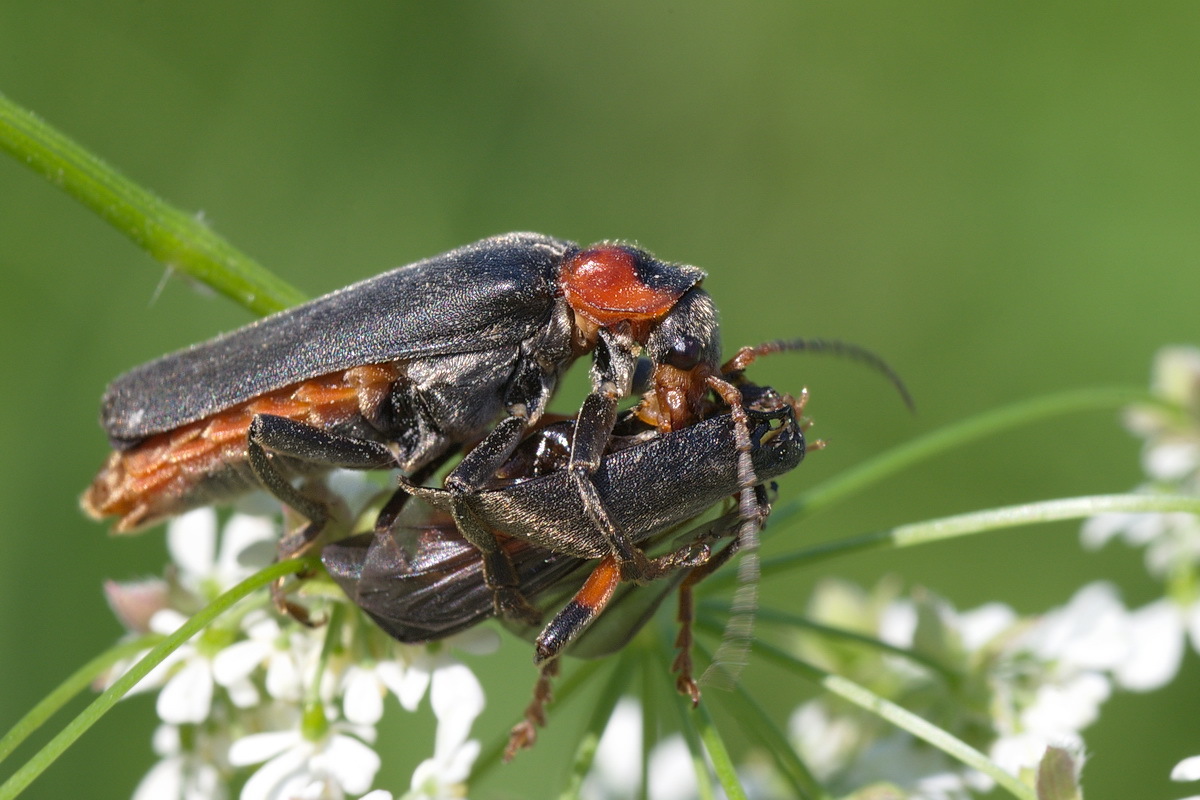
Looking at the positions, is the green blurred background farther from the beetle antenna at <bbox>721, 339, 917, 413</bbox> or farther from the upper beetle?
the beetle antenna at <bbox>721, 339, 917, 413</bbox>

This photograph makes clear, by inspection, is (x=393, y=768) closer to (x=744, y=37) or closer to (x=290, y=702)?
(x=290, y=702)

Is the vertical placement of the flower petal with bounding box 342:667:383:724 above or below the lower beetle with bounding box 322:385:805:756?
below

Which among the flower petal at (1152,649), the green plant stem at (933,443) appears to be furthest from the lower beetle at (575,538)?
the flower petal at (1152,649)

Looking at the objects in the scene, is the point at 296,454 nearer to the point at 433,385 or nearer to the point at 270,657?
the point at 433,385

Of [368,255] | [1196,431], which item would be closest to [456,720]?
[1196,431]

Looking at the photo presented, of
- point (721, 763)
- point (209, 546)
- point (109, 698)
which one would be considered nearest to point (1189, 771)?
point (721, 763)

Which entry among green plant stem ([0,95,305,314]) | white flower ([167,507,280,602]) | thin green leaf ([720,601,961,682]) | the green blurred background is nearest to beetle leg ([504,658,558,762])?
thin green leaf ([720,601,961,682])

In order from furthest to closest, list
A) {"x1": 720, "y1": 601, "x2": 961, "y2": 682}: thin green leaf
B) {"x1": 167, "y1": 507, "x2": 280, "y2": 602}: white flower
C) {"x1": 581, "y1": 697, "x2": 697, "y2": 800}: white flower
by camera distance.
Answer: {"x1": 581, "y1": 697, "x2": 697, "y2": 800}: white flower, {"x1": 167, "y1": 507, "x2": 280, "y2": 602}: white flower, {"x1": 720, "y1": 601, "x2": 961, "y2": 682}: thin green leaf
